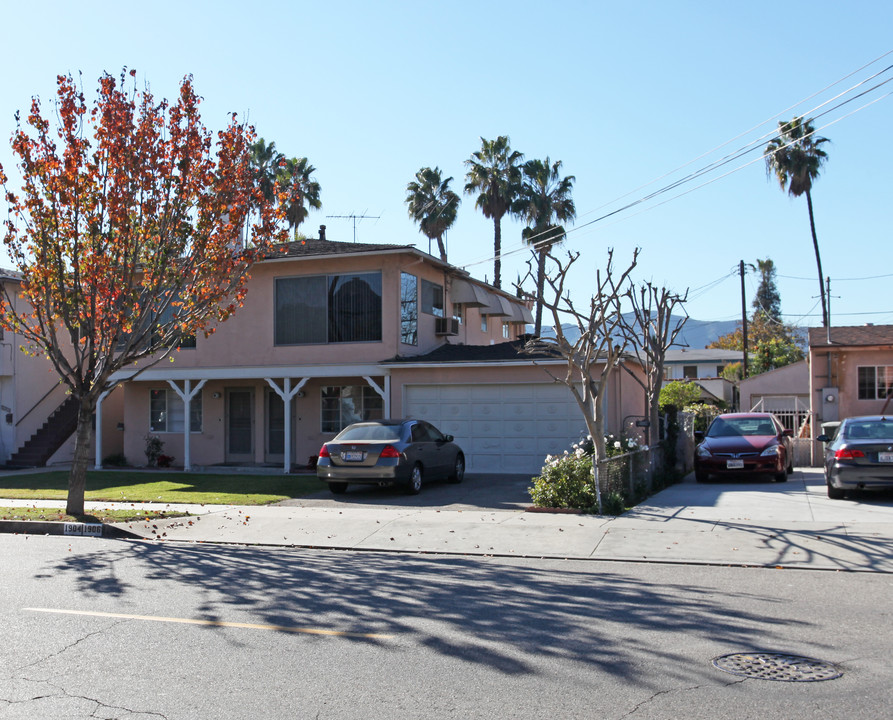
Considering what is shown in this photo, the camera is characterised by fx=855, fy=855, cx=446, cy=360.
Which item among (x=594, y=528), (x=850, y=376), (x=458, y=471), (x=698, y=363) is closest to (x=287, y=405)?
(x=458, y=471)

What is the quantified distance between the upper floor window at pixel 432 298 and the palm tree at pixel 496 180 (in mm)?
12023

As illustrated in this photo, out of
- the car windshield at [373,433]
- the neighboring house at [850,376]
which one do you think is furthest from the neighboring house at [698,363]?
the car windshield at [373,433]

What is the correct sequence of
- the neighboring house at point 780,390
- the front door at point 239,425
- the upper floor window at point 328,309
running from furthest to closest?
the neighboring house at point 780,390 → the front door at point 239,425 → the upper floor window at point 328,309

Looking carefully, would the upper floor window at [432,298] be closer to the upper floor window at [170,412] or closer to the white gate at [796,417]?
the upper floor window at [170,412]

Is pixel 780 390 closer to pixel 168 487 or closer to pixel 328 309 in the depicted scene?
pixel 328 309

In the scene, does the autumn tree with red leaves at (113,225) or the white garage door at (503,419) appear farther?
the white garage door at (503,419)

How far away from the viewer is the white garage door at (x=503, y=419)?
2009cm

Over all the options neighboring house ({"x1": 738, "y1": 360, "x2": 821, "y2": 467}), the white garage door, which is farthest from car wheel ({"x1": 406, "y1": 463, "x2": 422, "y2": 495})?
neighboring house ({"x1": 738, "y1": 360, "x2": 821, "y2": 467})

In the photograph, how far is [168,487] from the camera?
18.3 meters

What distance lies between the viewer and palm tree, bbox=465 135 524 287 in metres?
35.9

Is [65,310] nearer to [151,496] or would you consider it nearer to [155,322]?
[155,322]

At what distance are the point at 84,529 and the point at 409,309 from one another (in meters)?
11.3

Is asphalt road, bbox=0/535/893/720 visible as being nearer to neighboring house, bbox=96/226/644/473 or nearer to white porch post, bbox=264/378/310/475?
neighboring house, bbox=96/226/644/473

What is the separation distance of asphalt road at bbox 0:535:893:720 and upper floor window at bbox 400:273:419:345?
12.7 m
